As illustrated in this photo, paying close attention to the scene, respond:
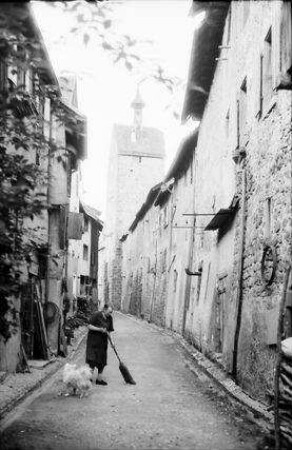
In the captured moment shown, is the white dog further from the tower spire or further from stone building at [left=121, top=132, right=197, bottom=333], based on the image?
the tower spire

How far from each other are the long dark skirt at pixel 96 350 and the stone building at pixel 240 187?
7.99ft

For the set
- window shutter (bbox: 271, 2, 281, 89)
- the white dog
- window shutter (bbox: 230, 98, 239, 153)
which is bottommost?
the white dog

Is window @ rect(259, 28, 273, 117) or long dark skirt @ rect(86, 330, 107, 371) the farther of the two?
long dark skirt @ rect(86, 330, 107, 371)

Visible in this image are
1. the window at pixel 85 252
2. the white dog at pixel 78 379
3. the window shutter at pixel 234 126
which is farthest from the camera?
the window at pixel 85 252

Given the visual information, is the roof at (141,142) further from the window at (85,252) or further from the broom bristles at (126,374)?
the broom bristles at (126,374)

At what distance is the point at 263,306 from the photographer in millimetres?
8211

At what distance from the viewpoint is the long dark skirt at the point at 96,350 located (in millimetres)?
9617

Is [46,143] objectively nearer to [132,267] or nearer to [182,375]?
[182,375]

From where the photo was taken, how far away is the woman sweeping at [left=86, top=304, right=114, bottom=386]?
9617 mm

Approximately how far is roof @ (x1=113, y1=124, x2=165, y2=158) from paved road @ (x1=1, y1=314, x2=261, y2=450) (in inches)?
1552

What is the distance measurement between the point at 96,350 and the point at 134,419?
2.78m

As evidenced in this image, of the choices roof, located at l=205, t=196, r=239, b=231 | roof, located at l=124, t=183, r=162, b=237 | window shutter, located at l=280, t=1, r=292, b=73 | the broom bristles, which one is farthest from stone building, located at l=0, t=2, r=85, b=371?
roof, located at l=124, t=183, r=162, b=237

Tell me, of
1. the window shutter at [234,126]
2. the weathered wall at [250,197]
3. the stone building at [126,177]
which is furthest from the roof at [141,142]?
the window shutter at [234,126]

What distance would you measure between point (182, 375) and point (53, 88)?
7.06m
